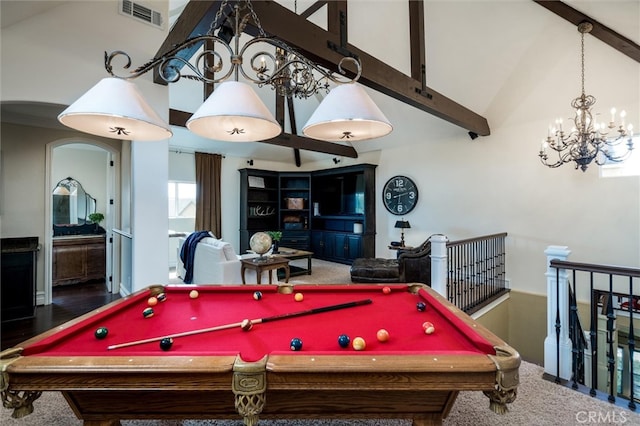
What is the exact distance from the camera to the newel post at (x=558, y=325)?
7.77 ft

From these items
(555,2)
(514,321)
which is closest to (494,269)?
(514,321)

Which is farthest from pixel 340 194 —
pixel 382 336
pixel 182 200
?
pixel 382 336

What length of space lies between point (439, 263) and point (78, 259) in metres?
5.67

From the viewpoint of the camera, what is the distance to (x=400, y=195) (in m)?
6.36

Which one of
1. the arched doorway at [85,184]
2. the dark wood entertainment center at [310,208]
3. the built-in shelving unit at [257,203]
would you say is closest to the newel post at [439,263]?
the dark wood entertainment center at [310,208]

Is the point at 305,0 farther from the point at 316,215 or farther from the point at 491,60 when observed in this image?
the point at 316,215

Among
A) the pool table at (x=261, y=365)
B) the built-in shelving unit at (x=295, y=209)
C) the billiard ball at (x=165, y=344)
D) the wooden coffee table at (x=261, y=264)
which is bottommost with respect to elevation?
the wooden coffee table at (x=261, y=264)

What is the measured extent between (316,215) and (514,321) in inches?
186

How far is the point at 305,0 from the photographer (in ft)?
14.5

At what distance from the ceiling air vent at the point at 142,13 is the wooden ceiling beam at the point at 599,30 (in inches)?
171

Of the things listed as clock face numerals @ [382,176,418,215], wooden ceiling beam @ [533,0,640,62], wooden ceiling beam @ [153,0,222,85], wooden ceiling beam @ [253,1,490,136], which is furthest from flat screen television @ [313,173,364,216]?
wooden ceiling beam @ [153,0,222,85]

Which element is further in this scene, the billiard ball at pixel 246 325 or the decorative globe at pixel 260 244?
the decorative globe at pixel 260 244

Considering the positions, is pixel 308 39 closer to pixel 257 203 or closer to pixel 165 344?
pixel 165 344

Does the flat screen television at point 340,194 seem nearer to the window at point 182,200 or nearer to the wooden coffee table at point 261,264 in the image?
the window at point 182,200
